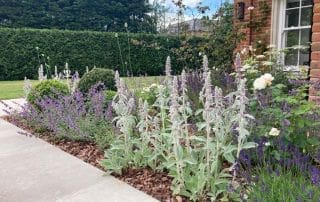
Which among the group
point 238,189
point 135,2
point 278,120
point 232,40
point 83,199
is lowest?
point 83,199

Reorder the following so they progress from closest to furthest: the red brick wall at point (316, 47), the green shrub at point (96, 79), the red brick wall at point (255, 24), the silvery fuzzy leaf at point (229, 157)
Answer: the silvery fuzzy leaf at point (229, 157) < the red brick wall at point (316, 47) < the green shrub at point (96, 79) < the red brick wall at point (255, 24)

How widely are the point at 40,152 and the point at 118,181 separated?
131cm

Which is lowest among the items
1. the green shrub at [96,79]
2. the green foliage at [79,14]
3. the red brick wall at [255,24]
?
the green shrub at [96,79]

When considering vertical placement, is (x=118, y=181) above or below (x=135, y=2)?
below

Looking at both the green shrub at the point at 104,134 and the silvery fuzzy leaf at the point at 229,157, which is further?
Result: the green shrub at the point at 104,134

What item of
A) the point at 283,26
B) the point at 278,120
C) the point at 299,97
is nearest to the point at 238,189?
the point at 278,120

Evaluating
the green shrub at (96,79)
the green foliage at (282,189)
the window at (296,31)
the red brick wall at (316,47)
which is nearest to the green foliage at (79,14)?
the green shrub at (96,79)

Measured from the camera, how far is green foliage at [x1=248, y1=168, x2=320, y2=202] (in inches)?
77.7

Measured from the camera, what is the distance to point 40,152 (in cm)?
380

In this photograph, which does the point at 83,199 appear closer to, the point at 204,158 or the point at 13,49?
the point at 204,158

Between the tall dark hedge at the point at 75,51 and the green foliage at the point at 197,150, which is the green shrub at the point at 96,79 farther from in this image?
the tall dark hedge at the point at 75,51

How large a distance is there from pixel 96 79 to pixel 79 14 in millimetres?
18935

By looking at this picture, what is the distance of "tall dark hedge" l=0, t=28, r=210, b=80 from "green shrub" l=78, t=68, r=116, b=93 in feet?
23.6

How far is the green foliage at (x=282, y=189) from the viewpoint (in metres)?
1.97
